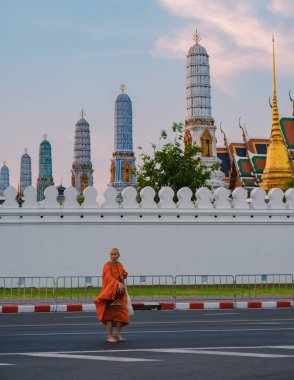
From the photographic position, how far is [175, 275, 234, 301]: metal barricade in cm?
2334

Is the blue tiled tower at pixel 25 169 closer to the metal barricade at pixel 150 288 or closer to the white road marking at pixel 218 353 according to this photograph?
the metal barricade at pixel 150 288

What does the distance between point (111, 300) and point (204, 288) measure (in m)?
12.2

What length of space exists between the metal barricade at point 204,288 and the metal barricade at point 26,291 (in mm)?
3218

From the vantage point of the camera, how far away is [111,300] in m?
12.9

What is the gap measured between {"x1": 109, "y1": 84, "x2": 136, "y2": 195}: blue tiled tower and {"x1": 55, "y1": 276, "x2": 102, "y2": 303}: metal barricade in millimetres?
72821

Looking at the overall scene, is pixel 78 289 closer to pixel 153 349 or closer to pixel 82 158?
pixel 153 349

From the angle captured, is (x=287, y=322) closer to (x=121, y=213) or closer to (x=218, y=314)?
(x=218, y=314)

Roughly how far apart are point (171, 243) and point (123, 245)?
1353mm

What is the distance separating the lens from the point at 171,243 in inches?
1029

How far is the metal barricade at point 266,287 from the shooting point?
23.9 metres

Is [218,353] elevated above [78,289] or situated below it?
Answer: below

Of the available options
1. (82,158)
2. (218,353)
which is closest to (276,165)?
(218,353)

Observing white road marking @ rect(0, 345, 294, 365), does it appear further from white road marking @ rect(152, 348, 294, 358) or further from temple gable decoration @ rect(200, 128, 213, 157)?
temple gable decoration @ rect(200, 128, 213, 157)

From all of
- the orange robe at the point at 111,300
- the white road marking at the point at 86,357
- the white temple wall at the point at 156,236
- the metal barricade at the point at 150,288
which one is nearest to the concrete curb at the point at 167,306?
the metal barricade at the point at 150,288
